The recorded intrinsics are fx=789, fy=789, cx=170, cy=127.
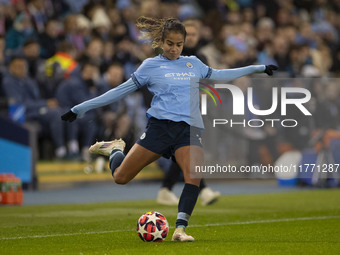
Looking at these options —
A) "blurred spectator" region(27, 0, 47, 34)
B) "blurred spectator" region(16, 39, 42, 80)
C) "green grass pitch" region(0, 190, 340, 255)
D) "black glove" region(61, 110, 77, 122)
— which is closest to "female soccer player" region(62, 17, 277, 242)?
"black glove" region(61, 110, 77, 122)

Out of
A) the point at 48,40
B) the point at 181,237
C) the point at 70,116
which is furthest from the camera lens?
the point at 48,40

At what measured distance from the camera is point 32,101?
52.8 feet

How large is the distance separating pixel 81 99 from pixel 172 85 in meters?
8.87

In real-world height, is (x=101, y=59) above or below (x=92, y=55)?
below

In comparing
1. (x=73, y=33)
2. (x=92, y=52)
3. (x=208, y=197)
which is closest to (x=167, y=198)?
(x=208, y=197)

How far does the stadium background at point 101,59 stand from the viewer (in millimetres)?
16656

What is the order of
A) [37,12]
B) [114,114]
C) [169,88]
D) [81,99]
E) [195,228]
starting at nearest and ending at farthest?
[169,88]
[195,228]
[81,99]
[114,114]
[37,12]

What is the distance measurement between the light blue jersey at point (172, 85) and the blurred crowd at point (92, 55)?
3733 millimetres

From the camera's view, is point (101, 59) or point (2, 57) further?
point (101, 59)

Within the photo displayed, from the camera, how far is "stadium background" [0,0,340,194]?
16656mm

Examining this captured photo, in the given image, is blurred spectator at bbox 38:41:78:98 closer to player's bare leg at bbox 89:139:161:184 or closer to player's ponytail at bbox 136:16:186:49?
player's bare leg at bbox 89:139:161:184

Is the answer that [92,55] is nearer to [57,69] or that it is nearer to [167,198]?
[57,69]

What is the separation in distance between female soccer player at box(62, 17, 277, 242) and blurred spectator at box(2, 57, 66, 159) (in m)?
7.88

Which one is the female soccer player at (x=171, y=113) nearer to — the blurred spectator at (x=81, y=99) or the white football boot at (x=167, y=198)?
the white football boot at (x=167, y=198)
